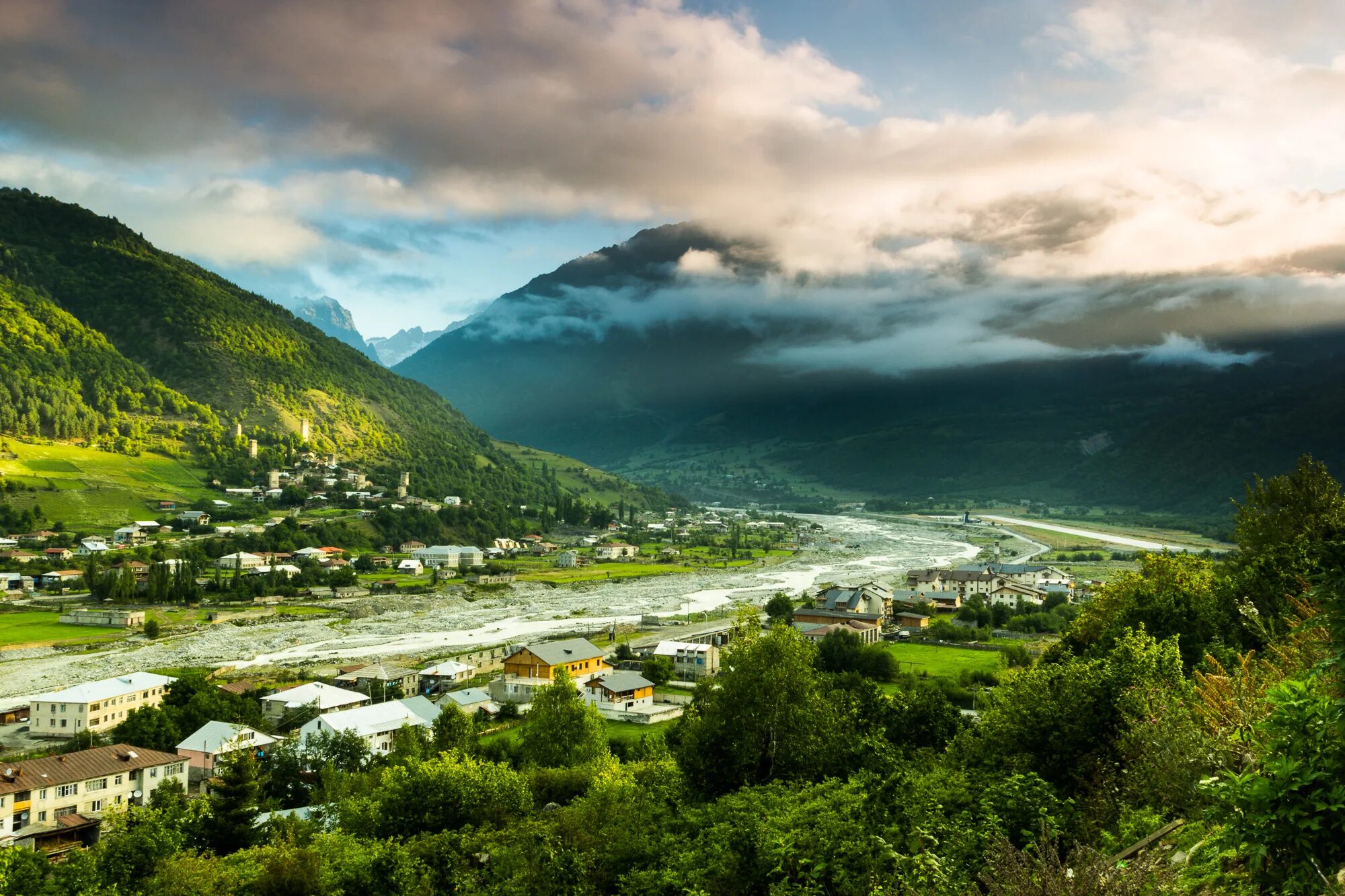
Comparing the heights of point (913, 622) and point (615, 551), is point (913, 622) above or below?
above

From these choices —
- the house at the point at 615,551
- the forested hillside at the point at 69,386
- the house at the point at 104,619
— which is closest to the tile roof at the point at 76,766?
the house at the point at 104,619

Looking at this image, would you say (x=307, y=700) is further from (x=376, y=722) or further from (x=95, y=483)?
(x=95, y=483)

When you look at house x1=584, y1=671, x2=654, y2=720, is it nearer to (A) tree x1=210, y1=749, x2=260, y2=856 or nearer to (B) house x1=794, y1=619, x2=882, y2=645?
(B) house x1=794, y1=619, x2=882, y2=645

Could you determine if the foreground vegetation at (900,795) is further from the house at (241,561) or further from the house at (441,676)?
the house at (241,561)

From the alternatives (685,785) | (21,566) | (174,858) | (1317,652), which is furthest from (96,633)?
(1317,652)

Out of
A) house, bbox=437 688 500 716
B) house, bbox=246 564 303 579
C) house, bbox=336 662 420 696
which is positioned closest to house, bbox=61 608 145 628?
house, bbox=246 564 303 579

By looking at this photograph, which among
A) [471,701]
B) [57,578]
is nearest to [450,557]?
[57,578]
